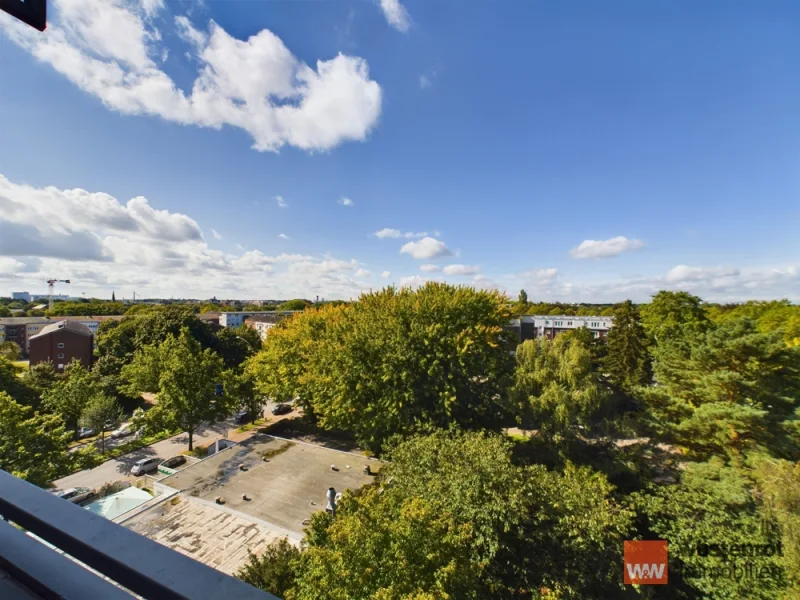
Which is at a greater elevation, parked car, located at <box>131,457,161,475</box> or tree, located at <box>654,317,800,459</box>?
tree, located at <box>654,317,800,459</box>

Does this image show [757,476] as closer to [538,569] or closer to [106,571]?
[538,569]

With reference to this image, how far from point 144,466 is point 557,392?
17.5 metres

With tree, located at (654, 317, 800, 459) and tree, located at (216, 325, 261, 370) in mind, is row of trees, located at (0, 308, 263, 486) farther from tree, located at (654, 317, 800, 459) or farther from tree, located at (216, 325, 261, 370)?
tree, located at (654, 317, 800, 459)

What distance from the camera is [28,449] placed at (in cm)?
Answer: 1163

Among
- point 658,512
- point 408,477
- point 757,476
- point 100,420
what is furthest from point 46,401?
point 757,476

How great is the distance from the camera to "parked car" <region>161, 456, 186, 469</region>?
16.1 m

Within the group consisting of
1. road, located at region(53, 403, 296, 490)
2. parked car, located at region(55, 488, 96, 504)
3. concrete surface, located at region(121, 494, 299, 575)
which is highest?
concrete surface, located at region(121, 494, 299, 575)

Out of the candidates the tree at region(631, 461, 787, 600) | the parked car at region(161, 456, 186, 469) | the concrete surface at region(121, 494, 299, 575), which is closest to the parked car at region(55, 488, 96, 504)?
the parked car at region(161, 456, 186, 469)

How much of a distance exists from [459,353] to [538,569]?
7.11 m

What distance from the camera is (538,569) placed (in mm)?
8008

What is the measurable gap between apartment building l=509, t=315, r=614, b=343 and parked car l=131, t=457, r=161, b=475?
3700cm

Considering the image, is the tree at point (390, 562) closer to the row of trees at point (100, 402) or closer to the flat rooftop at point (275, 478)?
the flat rooftop at point (275, 478)

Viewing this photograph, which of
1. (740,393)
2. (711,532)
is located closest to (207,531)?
(711,532)

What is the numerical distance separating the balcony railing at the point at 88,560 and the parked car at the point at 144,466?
18465 millimetres
